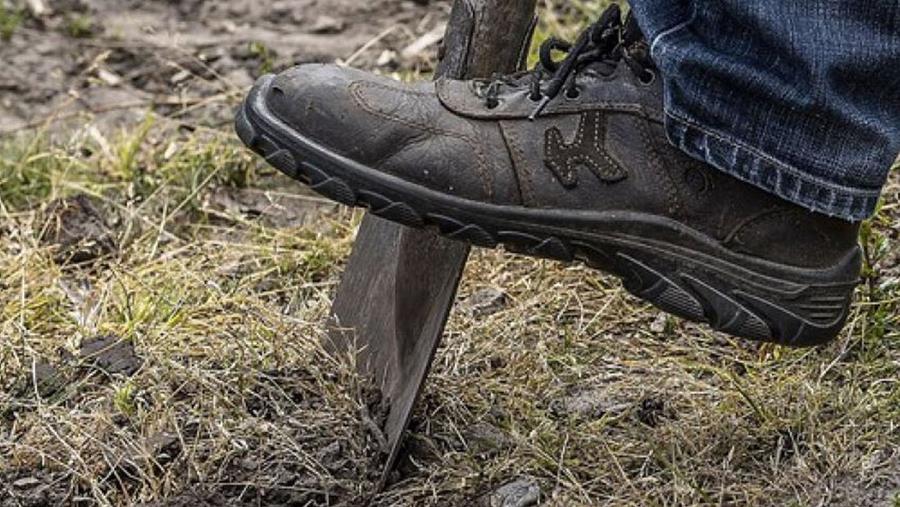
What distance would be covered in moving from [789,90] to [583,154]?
0.33 meters

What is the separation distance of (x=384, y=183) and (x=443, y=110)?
0.49 ft

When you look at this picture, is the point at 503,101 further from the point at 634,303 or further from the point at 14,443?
the point at 14,443

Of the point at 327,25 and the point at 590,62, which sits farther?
the point at 327,25

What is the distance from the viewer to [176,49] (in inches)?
180

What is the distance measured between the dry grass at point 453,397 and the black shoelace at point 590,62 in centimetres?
56

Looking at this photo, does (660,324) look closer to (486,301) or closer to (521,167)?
(486,301)

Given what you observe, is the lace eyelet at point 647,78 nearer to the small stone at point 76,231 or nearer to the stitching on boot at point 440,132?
the stitching on boot at point 440,132

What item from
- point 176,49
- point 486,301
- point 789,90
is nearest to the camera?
point 789,90

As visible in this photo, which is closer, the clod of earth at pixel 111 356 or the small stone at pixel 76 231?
the clod of earth at pixel 111 356

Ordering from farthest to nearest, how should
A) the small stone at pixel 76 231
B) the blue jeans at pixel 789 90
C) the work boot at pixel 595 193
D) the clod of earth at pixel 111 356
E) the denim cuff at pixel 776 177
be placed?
1. the small stone at pixel 76 231
2. the clod of earth at pixel 111 356
3. the work boot at pixel 595 193
4. the denim cuff at pixel 776 177
5. the blue jeans at pixel 789 90

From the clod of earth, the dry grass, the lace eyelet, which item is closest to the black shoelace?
the lace eyelet

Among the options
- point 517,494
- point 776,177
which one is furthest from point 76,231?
point 776,177

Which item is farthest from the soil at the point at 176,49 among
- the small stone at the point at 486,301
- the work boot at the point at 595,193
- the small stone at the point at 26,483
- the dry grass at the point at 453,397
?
the work boot at the point at 595,193

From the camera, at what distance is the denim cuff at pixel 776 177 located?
2340 mm
